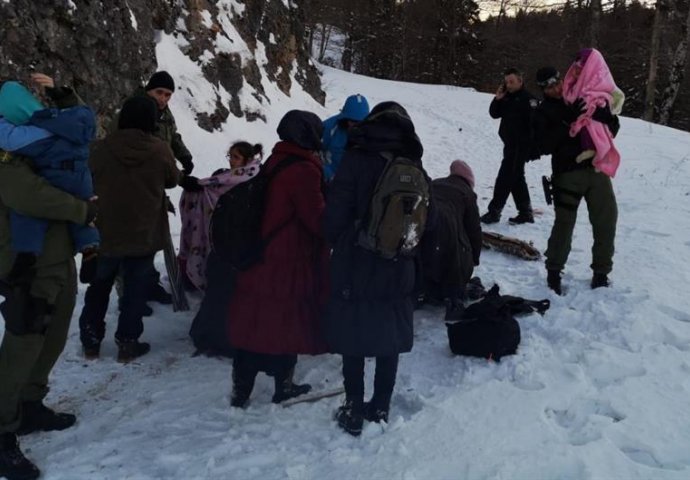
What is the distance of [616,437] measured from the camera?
10.5 feet

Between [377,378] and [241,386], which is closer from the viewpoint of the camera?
[377,378]

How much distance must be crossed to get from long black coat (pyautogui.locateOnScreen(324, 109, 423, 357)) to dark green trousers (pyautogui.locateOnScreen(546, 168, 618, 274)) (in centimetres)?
243

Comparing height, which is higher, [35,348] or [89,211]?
[89,211]

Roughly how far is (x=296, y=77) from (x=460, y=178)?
11.5m

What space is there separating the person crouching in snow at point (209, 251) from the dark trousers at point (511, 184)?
3.69m

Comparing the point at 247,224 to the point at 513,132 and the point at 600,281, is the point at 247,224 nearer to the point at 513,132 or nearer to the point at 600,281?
the point at 600,281

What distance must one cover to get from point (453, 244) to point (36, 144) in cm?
308

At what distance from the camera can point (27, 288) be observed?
10.1 ft

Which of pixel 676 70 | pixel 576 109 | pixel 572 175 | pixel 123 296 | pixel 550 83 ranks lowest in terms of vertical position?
pixel 123 296

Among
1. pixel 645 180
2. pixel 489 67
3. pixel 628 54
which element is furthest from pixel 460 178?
pixel 489 67

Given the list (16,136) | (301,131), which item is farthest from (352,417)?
(16,136)

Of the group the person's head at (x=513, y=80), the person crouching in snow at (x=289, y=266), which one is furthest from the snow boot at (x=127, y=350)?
the person's head at (x=513, y=80)

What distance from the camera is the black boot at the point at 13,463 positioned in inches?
116

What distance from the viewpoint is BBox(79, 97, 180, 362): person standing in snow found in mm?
4035
